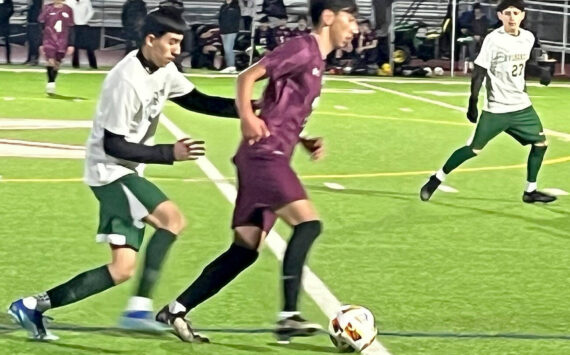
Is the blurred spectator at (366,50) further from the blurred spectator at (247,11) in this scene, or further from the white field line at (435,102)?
the blurred spectator at (247,11)

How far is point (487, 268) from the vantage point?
9.66 metres

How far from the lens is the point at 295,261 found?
22.9 ft

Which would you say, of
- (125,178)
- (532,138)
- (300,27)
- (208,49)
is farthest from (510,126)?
(208,49)

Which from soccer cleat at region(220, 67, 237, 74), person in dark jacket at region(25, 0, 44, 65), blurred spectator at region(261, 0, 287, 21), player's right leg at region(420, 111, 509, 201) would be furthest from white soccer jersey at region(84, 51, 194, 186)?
blurred spectator at region(261, 0, 287, 21)

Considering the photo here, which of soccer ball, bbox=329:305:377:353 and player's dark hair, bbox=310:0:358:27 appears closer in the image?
soccer ball, bbox=329:305:377:353

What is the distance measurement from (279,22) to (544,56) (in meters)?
6.43

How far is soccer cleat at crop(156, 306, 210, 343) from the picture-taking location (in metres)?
6.98

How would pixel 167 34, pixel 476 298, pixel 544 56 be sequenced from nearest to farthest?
pixel 167 34, pixel 476 298, pixel 544 56

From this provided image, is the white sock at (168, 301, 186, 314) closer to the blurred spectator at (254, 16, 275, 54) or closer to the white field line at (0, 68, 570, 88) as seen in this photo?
the white field line at (0, 68, 570, 88)

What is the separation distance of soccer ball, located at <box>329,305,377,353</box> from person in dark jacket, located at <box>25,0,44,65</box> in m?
26.6

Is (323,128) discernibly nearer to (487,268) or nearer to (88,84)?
(88,84)

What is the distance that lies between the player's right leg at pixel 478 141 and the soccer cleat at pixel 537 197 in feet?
2.22

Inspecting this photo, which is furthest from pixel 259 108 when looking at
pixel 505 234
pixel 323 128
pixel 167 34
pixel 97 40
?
pixel 97 40

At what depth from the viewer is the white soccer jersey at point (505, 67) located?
12719 millimetres
